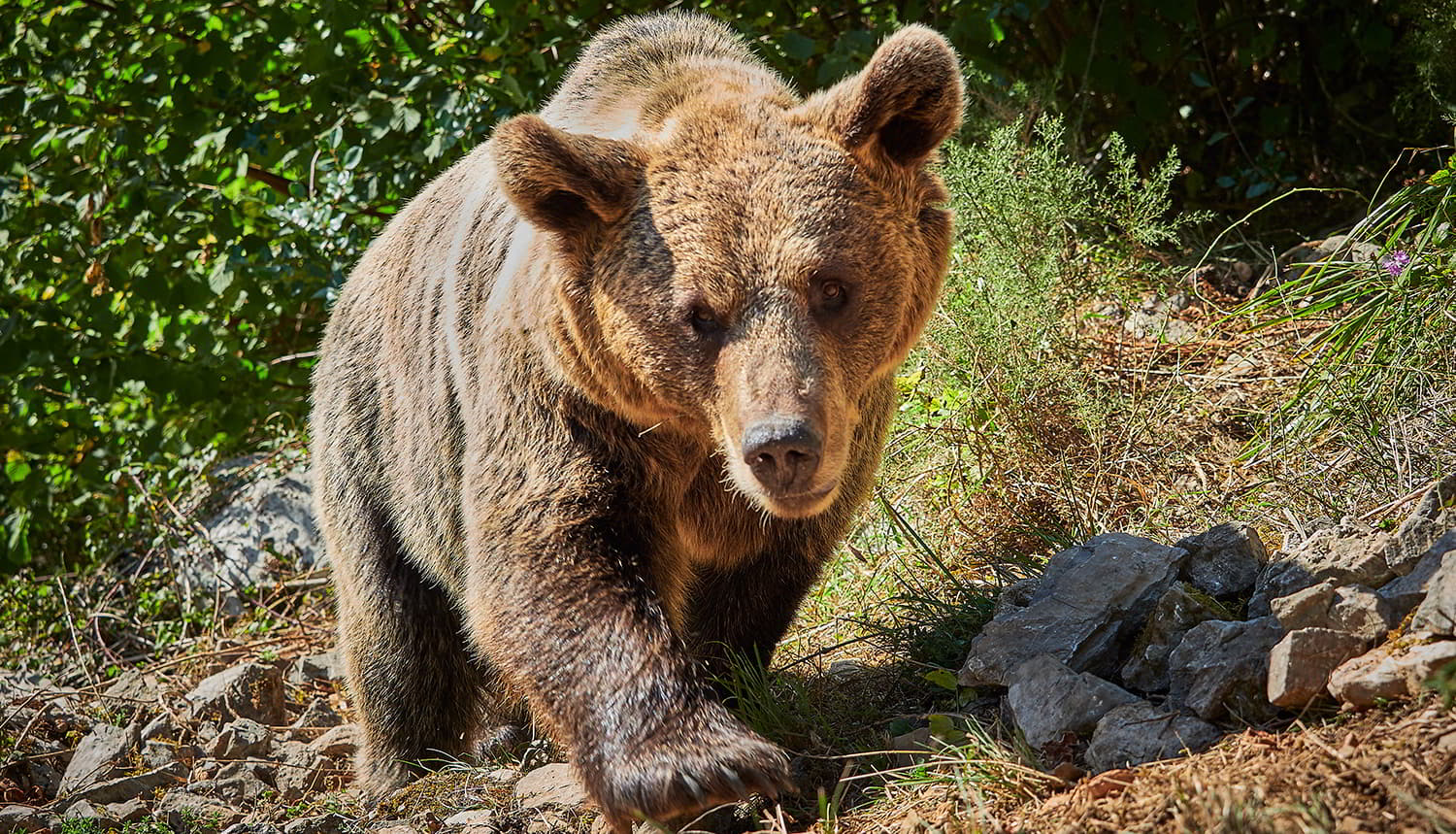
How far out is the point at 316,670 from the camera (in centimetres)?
599

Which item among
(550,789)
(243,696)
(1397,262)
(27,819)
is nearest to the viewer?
(550,789)

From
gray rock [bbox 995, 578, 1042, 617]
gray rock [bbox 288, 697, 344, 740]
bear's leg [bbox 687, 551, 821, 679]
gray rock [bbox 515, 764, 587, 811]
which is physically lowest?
gray rock [bbox 288, 697, 344, 740]

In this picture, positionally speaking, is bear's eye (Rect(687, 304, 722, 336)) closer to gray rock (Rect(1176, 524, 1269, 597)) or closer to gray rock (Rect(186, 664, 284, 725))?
gray rock (Rect(1176, 524, 1269, 597))

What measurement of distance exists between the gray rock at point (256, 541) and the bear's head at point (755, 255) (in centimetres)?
395

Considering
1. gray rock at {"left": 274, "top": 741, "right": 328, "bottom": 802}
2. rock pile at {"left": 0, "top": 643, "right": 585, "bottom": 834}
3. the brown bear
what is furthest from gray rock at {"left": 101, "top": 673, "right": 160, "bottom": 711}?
the brown bear

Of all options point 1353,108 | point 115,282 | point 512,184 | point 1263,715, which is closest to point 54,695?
point 115,282

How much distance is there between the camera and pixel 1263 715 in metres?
2.90

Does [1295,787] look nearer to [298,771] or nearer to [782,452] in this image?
[782,452]

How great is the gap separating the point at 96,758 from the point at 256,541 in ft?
7.88

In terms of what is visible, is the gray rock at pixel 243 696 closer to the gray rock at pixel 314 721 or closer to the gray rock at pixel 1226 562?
the gray rock at pixel 314 721

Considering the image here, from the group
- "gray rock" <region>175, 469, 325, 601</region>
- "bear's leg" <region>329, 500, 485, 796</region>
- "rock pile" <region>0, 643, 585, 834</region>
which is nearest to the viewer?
"rock pile" <region>0, 643, 585, 834</region>

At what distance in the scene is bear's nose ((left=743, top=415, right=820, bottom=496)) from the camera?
9.85 feet

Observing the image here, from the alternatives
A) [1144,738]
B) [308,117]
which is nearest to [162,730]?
[308,117]

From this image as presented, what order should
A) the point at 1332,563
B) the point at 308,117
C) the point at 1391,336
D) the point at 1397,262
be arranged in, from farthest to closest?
the point at 308,117 < the point at 1397,262 < the point at 1391,336 < the point at 1332,563
